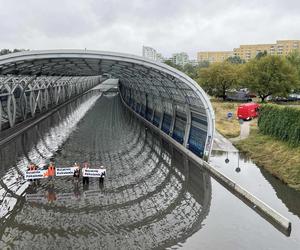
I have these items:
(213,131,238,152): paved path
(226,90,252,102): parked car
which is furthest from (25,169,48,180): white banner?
(226,90,252,102): parked car

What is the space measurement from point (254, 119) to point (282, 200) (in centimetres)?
2664

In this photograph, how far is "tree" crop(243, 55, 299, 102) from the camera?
5522cm

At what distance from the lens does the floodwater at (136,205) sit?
12.6m

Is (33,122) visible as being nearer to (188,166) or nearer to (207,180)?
(188,166)

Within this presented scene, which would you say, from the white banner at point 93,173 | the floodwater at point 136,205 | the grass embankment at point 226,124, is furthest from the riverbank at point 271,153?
the white banner at point 93,173

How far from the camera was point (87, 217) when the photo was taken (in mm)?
14438

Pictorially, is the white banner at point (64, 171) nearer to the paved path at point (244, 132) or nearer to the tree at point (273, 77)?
the paved path at point (244, 132)

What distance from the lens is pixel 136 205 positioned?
630 inches

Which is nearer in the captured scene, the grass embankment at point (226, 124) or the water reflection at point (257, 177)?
the water reflection at point (257, 177)

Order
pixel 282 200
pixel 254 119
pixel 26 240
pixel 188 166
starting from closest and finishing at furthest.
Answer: pixel 26 240 → pixel 282 200 → pixel 188 166 → pixel 254 119

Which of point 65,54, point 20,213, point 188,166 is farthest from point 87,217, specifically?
point 188,166

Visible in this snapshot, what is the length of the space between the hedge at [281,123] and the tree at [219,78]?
33.5m

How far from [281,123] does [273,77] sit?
99.2 feet

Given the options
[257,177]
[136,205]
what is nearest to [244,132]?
[257,177]
